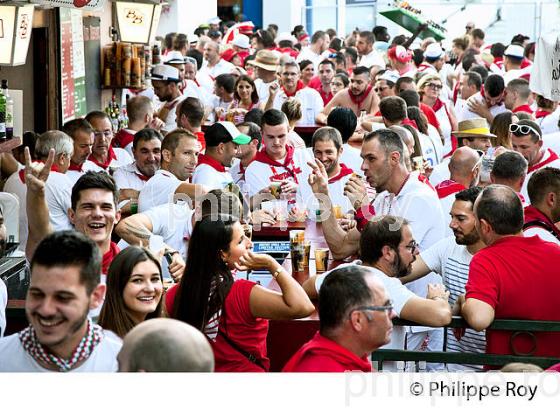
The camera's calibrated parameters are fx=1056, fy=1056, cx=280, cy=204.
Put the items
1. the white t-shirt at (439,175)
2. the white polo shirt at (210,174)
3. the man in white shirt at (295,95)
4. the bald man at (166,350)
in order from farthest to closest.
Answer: the man in white shirt at (295,95) < the white t-shirt at (439,175) < the white polo shirt at (210,174) < the bald man at (166,350)

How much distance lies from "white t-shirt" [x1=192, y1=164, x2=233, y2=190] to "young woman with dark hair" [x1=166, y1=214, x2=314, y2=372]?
102 inches

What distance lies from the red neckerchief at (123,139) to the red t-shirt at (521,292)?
204 inches

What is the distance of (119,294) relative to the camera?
4078 millimetres

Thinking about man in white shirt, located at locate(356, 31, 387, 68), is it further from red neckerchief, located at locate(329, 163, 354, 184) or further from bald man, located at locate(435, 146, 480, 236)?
bald man, located at locate(435, 146, 480, 236)

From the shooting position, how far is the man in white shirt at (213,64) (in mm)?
15234

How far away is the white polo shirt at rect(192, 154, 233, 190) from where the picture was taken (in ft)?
23.5

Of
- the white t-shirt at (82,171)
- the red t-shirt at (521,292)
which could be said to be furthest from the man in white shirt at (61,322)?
the white t-shirt at (82,171)

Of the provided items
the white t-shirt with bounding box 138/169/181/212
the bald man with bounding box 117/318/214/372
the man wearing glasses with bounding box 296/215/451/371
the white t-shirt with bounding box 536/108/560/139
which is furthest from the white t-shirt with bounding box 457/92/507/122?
the bald man with bounding box 117/318/214/372

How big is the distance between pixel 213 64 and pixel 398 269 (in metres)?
11.1

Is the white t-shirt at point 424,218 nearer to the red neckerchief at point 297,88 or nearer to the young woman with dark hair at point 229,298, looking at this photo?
the young woman with dark hair at point 229,298

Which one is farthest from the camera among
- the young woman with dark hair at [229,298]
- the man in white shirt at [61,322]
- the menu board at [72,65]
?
the menu board at [72,65]

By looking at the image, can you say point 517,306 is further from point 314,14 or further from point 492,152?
point 314,14

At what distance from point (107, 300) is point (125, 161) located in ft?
15.3

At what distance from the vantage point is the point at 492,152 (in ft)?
25.7
